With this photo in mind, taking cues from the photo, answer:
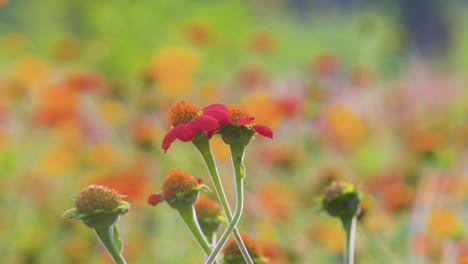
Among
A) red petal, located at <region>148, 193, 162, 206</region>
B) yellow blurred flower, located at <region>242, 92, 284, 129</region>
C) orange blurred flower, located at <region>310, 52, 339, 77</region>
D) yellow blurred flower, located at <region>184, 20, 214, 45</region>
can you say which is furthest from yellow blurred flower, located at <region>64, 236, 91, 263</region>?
yellow blurred flower, located at <region>184, 20, 214, 45</region>

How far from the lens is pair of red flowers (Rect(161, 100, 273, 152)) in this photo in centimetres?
88

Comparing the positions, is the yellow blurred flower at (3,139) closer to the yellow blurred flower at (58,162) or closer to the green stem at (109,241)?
the yellow blurred flower at (58,162)

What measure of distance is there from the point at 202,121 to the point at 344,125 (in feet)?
7.54

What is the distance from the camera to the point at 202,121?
88cm

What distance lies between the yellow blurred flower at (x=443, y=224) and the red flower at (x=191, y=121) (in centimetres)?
98

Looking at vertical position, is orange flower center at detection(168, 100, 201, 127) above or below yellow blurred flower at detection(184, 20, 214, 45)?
below

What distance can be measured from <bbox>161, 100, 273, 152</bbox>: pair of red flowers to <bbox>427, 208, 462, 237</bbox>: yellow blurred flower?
97 cm

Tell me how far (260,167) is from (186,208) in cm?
→ 185

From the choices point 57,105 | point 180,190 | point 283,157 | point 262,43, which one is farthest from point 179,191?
point 262,43

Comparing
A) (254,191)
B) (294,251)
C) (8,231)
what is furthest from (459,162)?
(8,231)

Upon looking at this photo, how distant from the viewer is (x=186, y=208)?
3.10ft

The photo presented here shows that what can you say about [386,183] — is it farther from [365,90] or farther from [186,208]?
[186,208]

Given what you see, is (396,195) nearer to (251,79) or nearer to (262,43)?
(251,79)

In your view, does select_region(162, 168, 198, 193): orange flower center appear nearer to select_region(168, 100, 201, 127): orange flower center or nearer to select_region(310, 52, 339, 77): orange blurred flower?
select_region(168, 100, 201, 127): orange flower center
